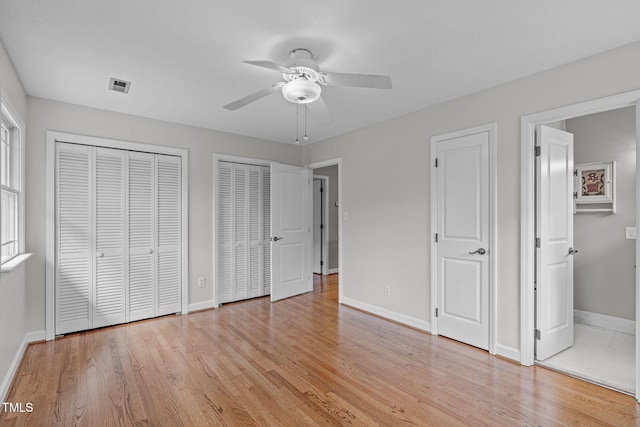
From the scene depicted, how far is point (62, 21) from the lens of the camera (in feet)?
6.52

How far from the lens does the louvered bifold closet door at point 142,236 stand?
3.80 meters

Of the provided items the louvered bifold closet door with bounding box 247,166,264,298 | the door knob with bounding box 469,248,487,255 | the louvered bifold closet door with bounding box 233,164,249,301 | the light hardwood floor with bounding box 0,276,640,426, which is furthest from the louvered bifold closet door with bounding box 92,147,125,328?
the door knob with bounding box 469,248,487,255

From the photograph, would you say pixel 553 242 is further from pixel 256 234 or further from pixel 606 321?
pixel 256 234

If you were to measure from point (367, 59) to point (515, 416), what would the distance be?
2658 millimetres

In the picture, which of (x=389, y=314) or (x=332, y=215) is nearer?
(x=389, y=314)

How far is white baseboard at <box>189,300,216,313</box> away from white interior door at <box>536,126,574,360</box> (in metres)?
3.75

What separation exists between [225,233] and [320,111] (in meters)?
2.57

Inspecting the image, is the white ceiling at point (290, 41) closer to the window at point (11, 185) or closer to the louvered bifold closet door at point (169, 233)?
the window at point (11, 185)

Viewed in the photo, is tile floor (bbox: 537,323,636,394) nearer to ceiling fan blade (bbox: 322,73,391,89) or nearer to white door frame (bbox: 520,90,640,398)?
white door frame (bbox: 520,90,640,398)

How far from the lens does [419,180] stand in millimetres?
3625

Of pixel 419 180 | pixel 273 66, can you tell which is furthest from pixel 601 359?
pixel 273 66

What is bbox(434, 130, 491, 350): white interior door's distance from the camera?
9.96 feet

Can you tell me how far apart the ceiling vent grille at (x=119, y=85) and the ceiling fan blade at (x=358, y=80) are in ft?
6.34

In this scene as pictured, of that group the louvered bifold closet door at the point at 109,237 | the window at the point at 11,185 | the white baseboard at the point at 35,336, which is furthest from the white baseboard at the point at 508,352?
the white baseboard at the point at 35,336
